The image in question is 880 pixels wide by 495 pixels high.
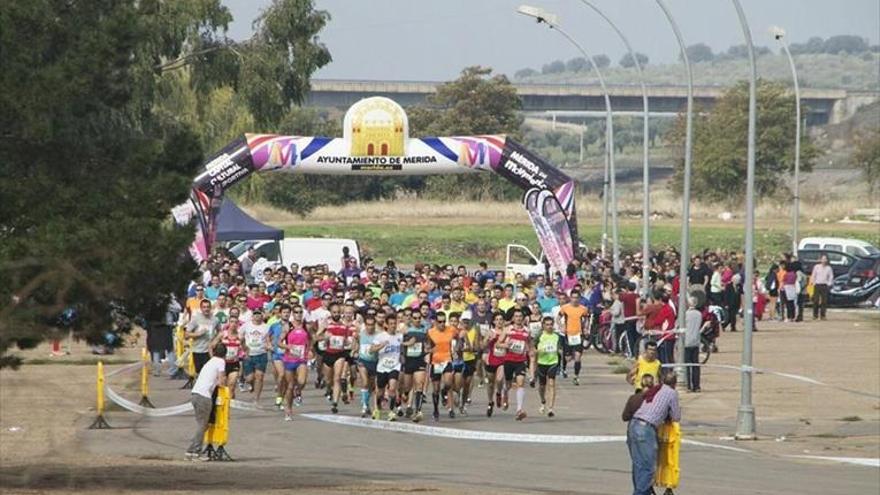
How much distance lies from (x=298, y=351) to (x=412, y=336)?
1.75m

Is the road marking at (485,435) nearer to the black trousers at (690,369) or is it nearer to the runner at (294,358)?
the runner at (294,358)

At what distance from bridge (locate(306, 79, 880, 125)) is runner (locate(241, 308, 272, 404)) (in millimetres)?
127568

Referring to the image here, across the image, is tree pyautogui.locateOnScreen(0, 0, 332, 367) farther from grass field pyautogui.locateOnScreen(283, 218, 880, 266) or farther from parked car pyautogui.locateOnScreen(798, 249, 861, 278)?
grass field pyautogui.locateOnScreen(283, 218, 880, 266)

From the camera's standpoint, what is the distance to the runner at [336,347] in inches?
1132

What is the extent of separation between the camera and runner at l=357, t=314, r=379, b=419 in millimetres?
27812

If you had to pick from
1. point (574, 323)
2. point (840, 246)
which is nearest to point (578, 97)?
point (840, 246)

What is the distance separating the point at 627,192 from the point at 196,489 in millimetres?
115159

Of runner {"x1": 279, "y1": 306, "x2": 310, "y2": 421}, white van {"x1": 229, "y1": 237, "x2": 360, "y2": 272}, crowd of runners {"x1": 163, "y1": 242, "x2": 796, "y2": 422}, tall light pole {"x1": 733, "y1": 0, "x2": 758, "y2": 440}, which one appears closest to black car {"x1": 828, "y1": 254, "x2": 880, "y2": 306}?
white van {"x1": 229, "y1": 237, "x2": 360, "y2": 272}

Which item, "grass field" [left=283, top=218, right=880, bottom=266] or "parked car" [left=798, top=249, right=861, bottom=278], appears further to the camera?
"grass field" [left=283, top=218, right=880, bottom=266]

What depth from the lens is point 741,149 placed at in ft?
362

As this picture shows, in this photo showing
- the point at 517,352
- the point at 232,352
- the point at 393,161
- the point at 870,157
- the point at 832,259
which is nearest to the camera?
the point at 517,352

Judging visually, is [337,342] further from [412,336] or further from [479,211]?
[479,211]

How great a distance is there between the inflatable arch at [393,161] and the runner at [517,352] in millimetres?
13000

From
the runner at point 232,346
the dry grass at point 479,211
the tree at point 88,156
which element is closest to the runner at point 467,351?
the runner at point 232,346
